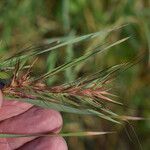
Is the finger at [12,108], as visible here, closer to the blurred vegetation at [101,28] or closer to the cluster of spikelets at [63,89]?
the cluster of spikelets at [63,89]

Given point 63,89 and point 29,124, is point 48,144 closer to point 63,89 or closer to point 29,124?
point 29,124

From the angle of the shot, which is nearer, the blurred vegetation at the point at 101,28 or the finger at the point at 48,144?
the finger at the point at 48,144

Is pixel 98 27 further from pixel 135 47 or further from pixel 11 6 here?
pixel 11 6

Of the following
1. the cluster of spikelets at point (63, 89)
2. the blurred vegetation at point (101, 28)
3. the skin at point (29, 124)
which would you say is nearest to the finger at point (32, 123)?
the skin at point (29, 124)

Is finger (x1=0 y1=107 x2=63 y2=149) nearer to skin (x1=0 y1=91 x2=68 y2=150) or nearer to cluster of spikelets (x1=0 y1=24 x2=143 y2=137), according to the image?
skin (x1=0 y1=91 x2=68 y2=150)

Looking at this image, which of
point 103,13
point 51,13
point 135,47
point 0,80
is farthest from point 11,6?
point 0,80

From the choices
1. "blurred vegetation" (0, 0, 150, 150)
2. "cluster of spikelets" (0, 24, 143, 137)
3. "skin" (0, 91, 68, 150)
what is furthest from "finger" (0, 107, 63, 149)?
"blurred vegetation" (0, 0, 150, 150)
